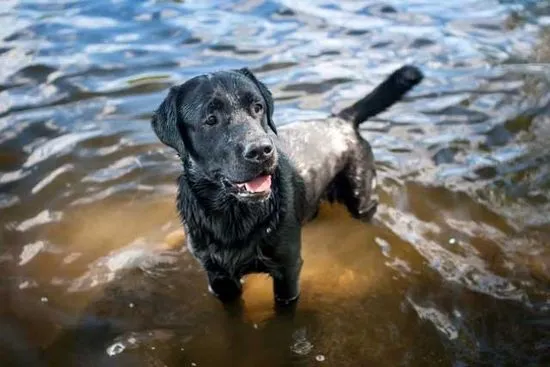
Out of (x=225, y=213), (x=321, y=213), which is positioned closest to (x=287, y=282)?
(x=225, y=213)

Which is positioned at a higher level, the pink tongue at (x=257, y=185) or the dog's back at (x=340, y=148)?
the pink tongue at (x=257, y=185)

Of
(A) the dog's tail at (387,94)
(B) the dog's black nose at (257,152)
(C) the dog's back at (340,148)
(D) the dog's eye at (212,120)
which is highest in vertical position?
(D) the dog's eye at (212,120)

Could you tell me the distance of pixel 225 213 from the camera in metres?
3.59

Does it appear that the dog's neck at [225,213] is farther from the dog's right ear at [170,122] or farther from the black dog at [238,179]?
the dog's right ear at [170,122]

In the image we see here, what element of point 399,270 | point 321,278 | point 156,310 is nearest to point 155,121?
point 156,310

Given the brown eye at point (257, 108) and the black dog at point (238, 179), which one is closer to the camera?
the black dog at point (238, 179)

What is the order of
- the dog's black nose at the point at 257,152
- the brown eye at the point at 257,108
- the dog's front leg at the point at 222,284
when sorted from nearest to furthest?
1. the dog's black nose at the point at 257,152
2. the brown eye at the point at 257,108
3. the dog's front leg at the point at 222,284

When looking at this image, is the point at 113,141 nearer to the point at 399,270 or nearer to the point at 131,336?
the point at 131,336

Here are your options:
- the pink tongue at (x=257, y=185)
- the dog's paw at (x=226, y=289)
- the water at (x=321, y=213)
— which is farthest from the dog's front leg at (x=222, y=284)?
the pink tongue at (x=257, y=185)

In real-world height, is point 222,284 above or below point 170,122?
below

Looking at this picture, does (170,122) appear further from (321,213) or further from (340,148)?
(321,213)

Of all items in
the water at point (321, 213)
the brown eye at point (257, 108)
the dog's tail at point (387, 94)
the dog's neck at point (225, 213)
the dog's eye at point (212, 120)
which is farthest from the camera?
the dog's tail at point (387, 94)

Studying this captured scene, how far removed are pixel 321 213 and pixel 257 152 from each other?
224 cm

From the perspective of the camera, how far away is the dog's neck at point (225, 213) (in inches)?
140
